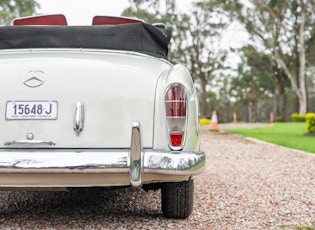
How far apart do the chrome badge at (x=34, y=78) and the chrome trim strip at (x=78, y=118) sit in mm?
269

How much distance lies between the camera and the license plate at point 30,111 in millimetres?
2684

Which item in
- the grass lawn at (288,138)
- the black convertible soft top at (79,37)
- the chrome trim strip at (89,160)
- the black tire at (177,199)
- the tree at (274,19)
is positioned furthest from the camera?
the tree at (274,19)

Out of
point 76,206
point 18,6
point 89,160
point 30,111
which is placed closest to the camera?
point 89,160

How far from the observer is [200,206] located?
3.82 metres

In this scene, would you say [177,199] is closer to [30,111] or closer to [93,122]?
[93,122]

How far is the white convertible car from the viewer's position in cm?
256

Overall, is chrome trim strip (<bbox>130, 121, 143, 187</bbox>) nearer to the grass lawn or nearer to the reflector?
the reflector

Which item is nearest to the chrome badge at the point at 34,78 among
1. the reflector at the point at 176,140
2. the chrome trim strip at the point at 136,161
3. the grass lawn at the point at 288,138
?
the chrome trim strip at the point at 136,161

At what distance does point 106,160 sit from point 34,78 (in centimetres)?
71

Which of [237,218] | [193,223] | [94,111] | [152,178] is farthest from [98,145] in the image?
[237,218]

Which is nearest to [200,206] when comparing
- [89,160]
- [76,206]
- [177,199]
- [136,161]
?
[177,199]

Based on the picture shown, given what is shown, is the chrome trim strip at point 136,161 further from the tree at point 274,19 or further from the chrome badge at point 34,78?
the tree at point 274,19

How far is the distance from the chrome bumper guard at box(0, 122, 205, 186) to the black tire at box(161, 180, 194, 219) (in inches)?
19.8

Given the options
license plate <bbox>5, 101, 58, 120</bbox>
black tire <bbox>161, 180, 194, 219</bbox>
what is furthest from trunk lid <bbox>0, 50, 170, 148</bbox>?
black tire <bbox>161, 180, 194, 219</bbox>
